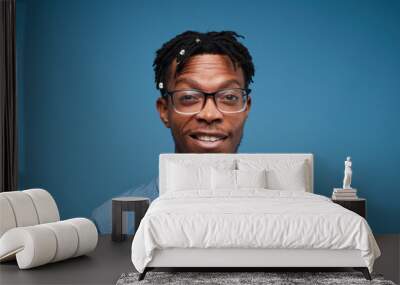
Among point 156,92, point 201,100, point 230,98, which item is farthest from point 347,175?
point 156,92

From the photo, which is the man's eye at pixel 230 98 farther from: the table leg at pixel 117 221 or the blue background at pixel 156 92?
the table leg at pixel 117 221

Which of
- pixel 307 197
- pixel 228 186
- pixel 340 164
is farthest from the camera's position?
pixel 340 164

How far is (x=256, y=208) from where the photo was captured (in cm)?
477

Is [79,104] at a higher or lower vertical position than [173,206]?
higher

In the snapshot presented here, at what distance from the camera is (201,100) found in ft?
22.5

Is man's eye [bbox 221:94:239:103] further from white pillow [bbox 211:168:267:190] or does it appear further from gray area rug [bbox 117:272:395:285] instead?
gray area rug [bbox 117:272:395:285]

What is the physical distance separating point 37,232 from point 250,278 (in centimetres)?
173

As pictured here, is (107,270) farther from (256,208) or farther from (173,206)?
(256,208)

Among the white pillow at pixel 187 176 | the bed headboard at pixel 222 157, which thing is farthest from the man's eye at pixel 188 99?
the white pillow at pixel 187 176

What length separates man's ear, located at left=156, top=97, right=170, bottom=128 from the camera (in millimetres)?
6938

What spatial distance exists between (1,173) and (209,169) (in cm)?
213

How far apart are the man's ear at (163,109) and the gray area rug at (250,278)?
2.48 meters


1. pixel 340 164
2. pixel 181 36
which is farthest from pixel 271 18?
pixel 340 164

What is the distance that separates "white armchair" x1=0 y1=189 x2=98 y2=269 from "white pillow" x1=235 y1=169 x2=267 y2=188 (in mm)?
1574
